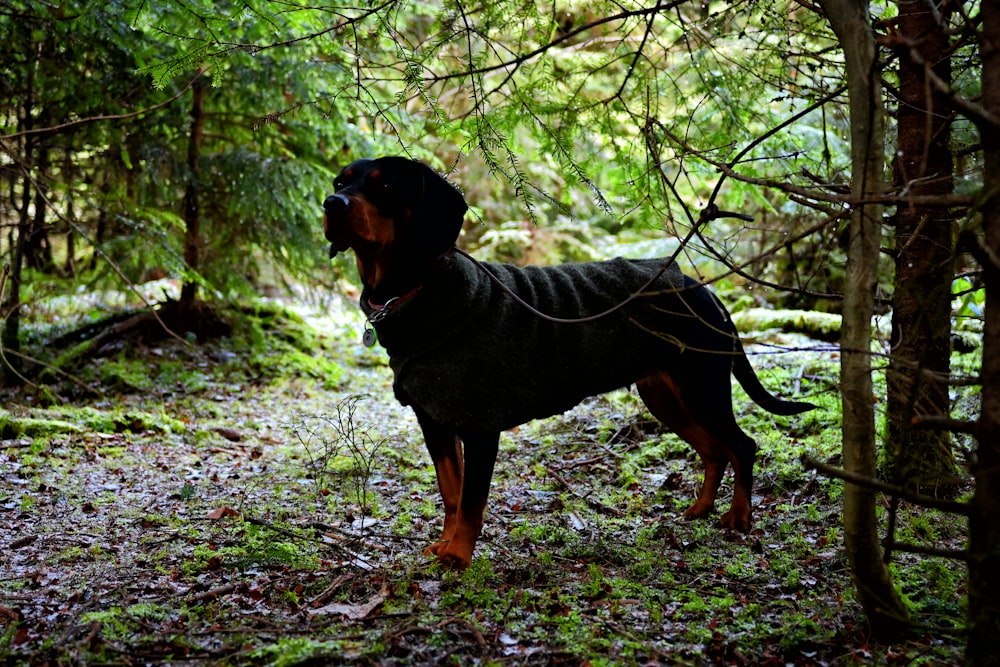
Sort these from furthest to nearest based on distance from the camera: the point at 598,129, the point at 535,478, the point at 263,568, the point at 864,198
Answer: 1. the point at 535,478
2. the point at 598,129
3. the point at 263,568
4. the point at 864,198

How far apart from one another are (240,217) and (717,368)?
239 inches

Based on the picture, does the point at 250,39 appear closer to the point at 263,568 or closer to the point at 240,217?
the point at 240,217

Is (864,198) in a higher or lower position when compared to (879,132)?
lower

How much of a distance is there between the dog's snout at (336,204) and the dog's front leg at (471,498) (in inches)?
46.0

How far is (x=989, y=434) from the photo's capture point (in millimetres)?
1800

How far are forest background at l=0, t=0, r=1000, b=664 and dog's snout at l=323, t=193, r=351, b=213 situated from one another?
1.23ft

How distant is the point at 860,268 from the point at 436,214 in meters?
1.92

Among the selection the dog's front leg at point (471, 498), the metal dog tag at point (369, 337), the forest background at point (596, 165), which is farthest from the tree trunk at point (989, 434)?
the metal dog tag at point (369, 337)

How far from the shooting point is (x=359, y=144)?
784 cm

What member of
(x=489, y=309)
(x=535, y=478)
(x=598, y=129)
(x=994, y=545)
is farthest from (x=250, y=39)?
(x=994, y=545)

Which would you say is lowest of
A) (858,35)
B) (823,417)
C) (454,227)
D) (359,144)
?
(823,417)

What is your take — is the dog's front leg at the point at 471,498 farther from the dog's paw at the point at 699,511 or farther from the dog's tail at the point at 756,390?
the dog's tail at the point at 756,390

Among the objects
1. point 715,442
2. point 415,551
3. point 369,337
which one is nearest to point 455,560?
point 415,551

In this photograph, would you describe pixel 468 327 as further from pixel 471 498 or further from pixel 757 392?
pixel 757 392
